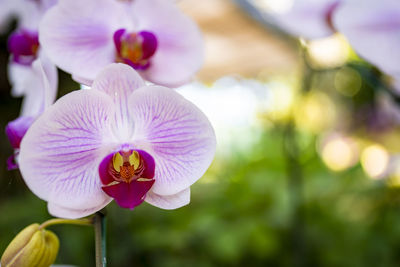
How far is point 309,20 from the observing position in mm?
387

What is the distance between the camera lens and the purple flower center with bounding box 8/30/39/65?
34 cm

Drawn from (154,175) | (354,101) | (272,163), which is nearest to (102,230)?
(154,175)

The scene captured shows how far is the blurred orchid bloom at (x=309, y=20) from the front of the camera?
0.38 metres

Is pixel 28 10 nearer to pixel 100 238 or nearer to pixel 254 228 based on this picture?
pixel 100 238

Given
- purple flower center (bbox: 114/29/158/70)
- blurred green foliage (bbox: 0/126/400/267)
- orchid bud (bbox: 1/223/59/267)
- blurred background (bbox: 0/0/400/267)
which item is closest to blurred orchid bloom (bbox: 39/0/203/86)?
purple flower center (bbox: 114/29/158/70)

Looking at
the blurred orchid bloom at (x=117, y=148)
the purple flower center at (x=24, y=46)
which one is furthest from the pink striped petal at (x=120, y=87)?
the purple flower center at (x=24, y=46)

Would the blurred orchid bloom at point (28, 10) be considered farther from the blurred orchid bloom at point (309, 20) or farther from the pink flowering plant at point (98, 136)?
the blurred orchid bloom at point (309, 20)

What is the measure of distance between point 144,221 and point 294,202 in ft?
1.52

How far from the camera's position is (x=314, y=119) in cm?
382

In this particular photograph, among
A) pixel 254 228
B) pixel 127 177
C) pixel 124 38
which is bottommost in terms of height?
pixel 254 228

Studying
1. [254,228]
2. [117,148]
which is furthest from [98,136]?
[254,228]

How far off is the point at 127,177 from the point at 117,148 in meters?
0.02

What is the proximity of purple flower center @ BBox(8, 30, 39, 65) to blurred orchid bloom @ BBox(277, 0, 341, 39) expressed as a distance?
233mm

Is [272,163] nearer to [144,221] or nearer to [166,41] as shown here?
[144,221]
